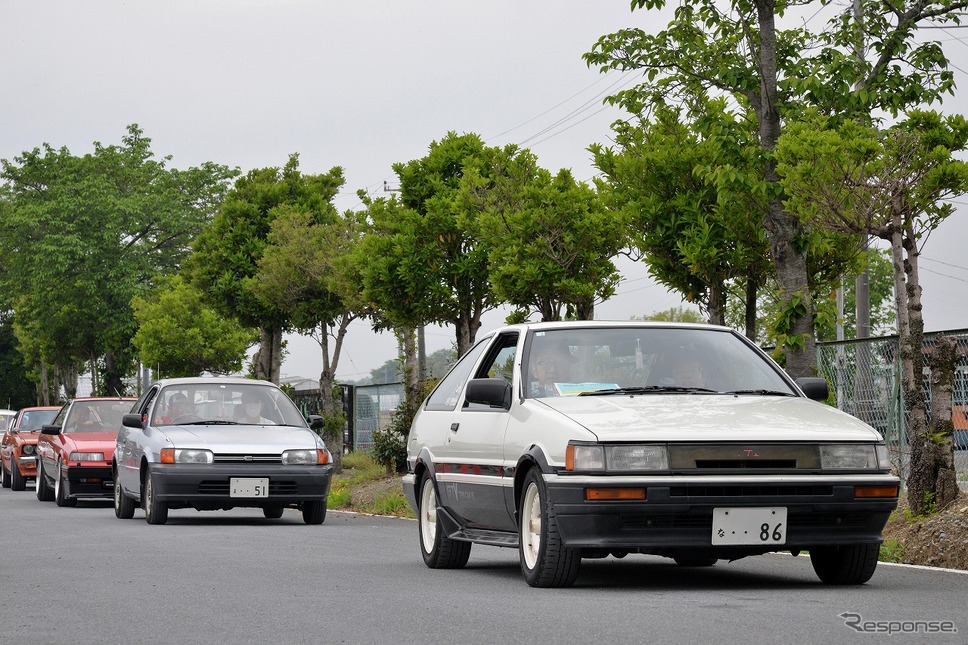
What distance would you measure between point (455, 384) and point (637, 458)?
2975 millimetres

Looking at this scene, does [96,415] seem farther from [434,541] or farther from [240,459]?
[434,541]

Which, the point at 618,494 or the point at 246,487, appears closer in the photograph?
the point at 618,494

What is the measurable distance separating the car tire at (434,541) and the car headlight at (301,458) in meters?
5.56

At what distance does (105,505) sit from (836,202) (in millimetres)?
14753

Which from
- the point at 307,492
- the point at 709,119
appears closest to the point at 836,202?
the point at 709,119

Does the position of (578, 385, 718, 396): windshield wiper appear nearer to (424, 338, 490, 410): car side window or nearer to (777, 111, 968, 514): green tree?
(424, 338, 490, 410): car side window

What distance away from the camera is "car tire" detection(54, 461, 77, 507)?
2201cm

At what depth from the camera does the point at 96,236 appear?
59.7 meters

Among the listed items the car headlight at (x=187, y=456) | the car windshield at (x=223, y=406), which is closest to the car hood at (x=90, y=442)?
the car windshield at (x=223, y=406)

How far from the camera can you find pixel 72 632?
7152mm

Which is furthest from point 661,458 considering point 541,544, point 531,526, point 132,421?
point 132,421

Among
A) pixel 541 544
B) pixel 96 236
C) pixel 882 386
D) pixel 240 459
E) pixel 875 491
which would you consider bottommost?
pixel 541 544

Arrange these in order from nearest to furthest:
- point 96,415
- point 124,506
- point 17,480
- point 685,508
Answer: point 685,508
point 124,506
point 96,415
point 17,480

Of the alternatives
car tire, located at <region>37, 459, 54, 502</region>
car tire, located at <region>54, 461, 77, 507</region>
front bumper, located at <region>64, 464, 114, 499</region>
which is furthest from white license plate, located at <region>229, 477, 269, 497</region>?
car tire, located at <region>37, 459, 54, 502</region>
